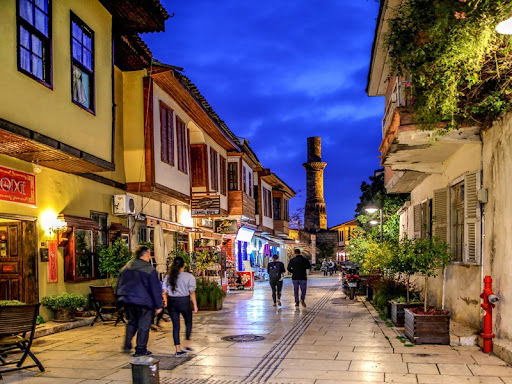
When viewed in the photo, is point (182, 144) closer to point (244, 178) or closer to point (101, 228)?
point (101, 228)

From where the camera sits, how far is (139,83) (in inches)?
611

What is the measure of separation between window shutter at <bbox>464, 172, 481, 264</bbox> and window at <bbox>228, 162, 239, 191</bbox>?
15508 mm

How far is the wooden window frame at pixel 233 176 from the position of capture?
25672mm

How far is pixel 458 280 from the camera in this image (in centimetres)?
1155

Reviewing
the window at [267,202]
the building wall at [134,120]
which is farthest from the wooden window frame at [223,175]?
the window at [267,202]

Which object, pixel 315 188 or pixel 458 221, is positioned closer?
pixel 458 221

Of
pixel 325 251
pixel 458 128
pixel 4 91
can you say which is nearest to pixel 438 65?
pixel 458 128

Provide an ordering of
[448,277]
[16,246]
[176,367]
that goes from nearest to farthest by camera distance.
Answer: [176,367]
[16,246]
[448,277]

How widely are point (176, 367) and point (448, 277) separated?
23.2 ft

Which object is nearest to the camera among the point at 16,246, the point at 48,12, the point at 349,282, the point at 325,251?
the point at 48,12

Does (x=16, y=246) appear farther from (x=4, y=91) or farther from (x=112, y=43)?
(x=112, y=43)

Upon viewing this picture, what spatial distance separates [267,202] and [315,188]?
73.1ft

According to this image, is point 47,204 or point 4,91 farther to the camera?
point 47,204

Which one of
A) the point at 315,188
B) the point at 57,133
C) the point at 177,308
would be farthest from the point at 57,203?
the point at 315,188
